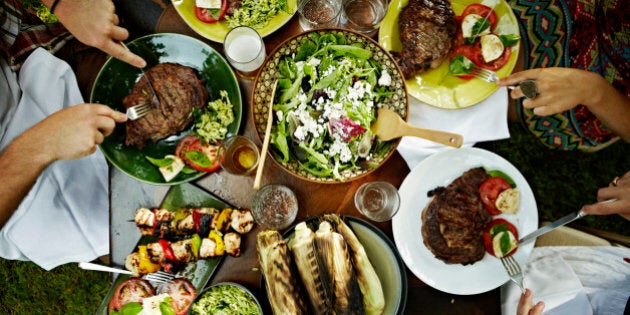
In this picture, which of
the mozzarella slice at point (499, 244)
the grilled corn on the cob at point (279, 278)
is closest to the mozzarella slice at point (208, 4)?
the grilled corn on the cob at point (279, 278)

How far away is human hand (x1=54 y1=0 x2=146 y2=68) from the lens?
2221mm

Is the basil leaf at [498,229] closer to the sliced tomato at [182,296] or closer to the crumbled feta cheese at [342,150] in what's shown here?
the crumbled feta cheese at [342,150]

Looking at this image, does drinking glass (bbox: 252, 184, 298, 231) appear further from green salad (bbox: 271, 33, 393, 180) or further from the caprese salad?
the caprese salad

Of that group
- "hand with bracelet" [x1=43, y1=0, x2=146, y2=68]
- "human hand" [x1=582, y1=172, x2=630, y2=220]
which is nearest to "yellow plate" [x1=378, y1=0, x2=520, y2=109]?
"human hand" [x1=582, y1=172, x2=630, y2=220]

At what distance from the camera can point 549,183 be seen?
3512 mm

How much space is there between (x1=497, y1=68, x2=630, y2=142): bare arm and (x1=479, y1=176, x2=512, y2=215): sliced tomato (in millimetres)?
490

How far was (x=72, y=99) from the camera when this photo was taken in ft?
8.05

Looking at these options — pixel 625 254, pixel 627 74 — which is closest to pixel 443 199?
pixel 625 254

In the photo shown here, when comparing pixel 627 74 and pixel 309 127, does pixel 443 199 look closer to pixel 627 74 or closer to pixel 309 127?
pixel 309 127

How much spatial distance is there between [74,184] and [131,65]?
2.80 feet

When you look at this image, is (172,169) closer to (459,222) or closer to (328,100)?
(328,100)

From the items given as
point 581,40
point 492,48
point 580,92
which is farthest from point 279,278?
point 581,40

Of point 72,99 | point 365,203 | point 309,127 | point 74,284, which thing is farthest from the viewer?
point 74,284

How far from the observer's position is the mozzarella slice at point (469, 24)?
7.21ft
